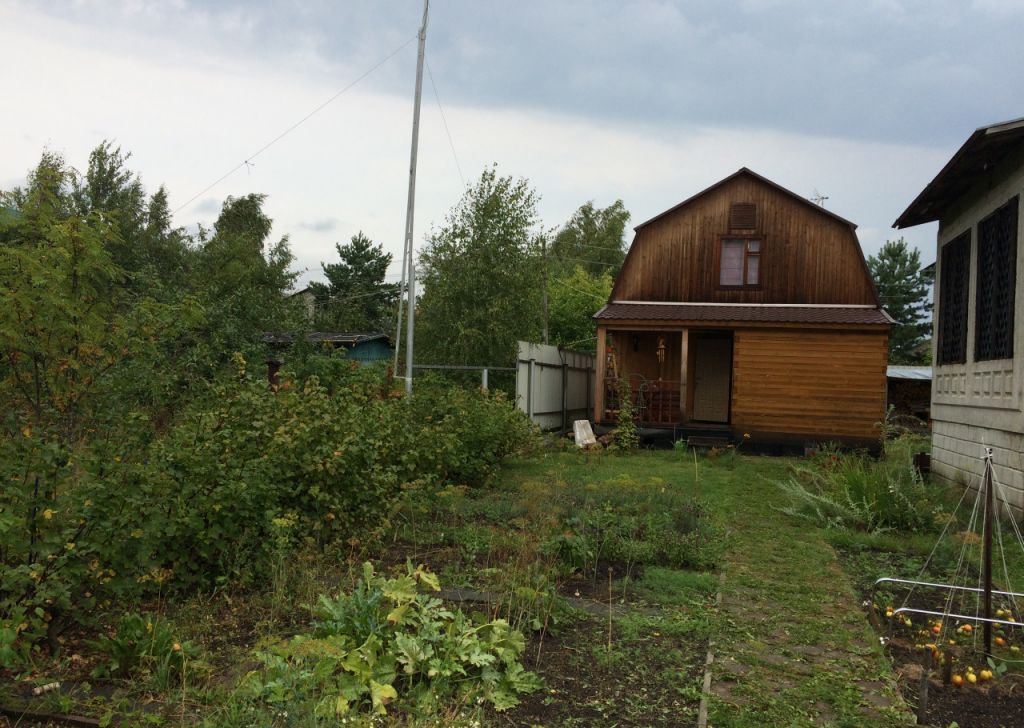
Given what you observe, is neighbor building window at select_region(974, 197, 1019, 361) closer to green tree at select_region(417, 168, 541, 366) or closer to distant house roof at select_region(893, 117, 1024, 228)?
distant house roof at select_region(893, 117, 1024, 228)

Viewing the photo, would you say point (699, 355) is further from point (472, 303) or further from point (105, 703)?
point (105, 703)

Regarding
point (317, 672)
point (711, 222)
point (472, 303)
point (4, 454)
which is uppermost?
point (711, 222)

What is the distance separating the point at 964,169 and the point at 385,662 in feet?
30.3

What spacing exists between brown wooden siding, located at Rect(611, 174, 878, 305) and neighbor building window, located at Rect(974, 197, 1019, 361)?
24.4ft

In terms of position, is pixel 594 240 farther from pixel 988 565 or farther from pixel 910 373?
pixel 988 565

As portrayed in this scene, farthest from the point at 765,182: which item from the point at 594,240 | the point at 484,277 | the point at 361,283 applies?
the point at 361,283

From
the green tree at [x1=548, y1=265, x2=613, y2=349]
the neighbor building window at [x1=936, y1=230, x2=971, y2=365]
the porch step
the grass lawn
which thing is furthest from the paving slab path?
the green tree at [x1=548, y1=265, x2=613, y2=349]

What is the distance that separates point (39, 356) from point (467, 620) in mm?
2834

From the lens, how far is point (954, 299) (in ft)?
39.2

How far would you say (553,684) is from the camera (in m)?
4.14

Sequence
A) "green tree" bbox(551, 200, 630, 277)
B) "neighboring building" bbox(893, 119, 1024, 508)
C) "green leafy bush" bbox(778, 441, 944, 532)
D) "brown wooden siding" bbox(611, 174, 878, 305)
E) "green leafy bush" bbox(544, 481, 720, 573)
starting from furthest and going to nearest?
"green tree" bbox(551, 200, 630, 277) → "brown wooden siding" bbox(611, 174, 878, 305) → "neighboring building" bbox(893, 119, 1024, 508) → "green leafy bush" bbox(778, 441, 944, 532) → "green leafy bush" bbox(544, 481, 720, 573)

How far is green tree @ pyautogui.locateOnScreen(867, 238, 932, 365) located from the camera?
5250 cm

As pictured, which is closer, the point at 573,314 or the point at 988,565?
the point at 988,565

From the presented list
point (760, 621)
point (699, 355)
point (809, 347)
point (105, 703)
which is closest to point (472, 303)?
point (699, 355)
